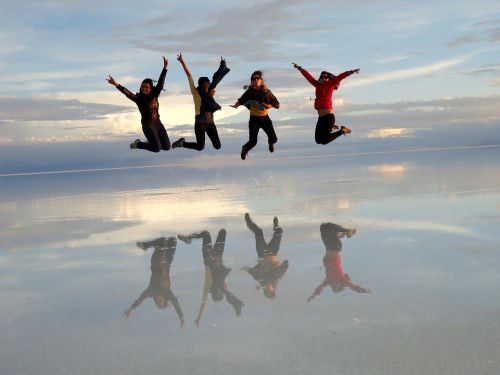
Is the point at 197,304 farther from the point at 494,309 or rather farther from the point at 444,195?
the point at 444,195

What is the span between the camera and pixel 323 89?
1272cm

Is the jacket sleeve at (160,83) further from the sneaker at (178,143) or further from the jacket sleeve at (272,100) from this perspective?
the jacket sleeve at (272,100)

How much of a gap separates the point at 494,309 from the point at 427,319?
820 mm

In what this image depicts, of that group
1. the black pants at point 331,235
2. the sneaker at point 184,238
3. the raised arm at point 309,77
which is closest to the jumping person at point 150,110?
the sneaker at point 184,238

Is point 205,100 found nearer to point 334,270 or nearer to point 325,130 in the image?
point 325,130

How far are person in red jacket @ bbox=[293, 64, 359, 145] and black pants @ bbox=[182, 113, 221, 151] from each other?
2.38 metres

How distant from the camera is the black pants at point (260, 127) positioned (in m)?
12.9

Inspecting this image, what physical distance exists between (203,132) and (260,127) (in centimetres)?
142

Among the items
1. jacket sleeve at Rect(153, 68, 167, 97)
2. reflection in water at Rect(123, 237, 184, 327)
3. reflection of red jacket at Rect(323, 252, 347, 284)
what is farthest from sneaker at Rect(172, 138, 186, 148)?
reflection of red jacket at Rect(323, 252, 347, 284)

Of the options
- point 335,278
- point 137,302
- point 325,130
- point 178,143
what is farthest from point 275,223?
point 137,302

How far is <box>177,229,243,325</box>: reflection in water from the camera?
6715 millimetres

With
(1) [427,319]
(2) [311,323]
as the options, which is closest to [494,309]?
(1) [427,319]

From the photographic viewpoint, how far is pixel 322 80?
1266cm

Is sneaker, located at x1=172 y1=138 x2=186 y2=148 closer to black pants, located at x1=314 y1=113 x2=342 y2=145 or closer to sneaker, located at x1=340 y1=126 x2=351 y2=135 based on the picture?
black pants, located at x1=314 y1=113 x2=342 y2=145
